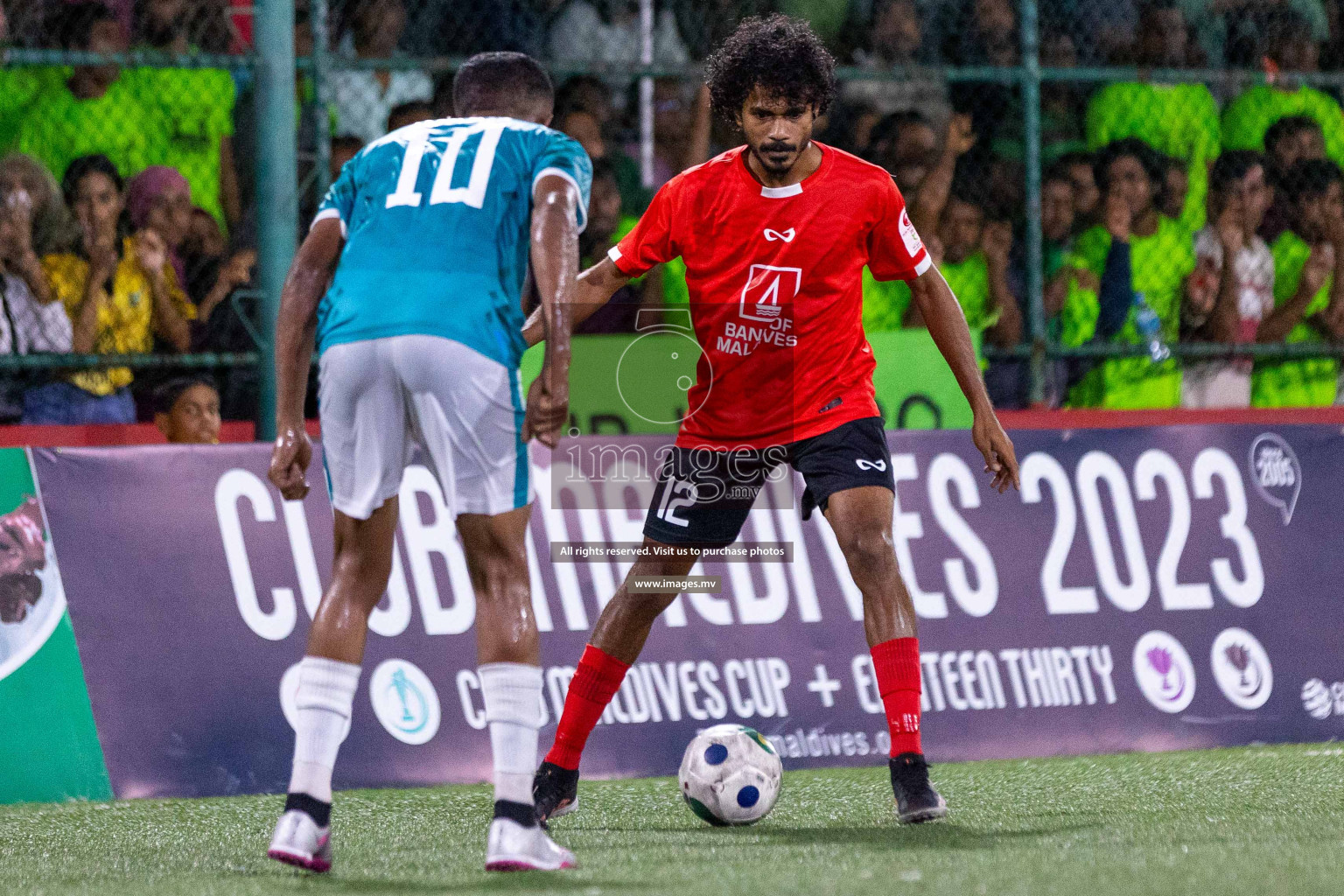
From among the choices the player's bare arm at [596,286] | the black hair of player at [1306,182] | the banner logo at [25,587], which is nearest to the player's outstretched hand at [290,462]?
the player's bare arm at [596,286]

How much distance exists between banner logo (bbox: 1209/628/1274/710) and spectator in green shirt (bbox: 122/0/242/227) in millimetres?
4427

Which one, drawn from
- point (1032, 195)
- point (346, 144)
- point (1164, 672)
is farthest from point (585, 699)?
point (1032, 195)

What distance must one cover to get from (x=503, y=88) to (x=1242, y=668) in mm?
3982

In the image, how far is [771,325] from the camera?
194 inches

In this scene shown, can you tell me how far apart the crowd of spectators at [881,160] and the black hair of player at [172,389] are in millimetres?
30

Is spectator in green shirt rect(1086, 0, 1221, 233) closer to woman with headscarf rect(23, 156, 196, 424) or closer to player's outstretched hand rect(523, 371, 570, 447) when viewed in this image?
woman with headscarf rect(23, 156, 196, 424)

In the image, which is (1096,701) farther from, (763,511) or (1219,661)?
(763,511)

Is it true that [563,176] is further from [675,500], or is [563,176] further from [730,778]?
[730,778]

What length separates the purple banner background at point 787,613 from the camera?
580 centimetres

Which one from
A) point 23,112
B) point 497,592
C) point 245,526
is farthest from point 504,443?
point 23,112

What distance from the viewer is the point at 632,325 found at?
7.22m

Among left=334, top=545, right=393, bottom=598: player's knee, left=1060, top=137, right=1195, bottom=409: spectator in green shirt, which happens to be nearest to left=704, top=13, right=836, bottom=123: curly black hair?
left=334, top=545, right=393, bottom=598: player's knee

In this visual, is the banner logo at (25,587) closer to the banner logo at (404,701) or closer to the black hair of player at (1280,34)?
the banner logo at (404,701)

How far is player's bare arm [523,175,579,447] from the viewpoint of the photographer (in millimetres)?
3754
